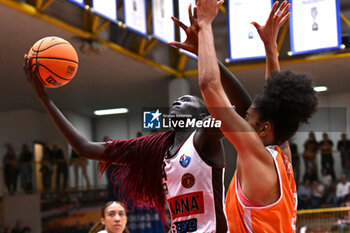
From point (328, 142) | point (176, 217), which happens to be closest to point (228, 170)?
point (176, 217)

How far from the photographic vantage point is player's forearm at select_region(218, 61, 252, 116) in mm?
3226

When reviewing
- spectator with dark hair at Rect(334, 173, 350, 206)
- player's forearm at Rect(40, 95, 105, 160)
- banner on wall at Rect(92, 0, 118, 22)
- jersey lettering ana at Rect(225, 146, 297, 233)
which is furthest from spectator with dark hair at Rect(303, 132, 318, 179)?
jersey lettering ana at Rect(225, 146, 297, 233)

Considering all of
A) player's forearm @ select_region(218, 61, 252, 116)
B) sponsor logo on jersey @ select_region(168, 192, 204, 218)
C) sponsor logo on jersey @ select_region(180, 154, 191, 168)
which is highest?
player's forearm @ select_region(218, 61, 252, 116)

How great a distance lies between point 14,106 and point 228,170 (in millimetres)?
12839

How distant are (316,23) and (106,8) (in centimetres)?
449

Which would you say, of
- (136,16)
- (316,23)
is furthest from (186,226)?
(316,23)

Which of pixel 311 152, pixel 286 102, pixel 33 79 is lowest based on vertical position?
pixel 311 152

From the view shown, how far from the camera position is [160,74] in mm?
15516

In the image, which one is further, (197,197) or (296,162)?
(296,162)

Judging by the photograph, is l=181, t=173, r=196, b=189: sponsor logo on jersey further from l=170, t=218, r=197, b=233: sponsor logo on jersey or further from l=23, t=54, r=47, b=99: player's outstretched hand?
l=23, t=54, r=47, b=99: player's outstretched hand

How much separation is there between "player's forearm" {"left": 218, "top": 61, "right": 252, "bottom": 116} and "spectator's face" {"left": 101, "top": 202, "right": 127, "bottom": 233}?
3406 millimetres

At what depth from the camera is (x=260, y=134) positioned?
9.05ft

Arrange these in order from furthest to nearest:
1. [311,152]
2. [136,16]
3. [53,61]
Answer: [311,152] < [136,16] < [53,61]

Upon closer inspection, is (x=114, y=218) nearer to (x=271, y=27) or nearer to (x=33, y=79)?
(x=33, y=79)
